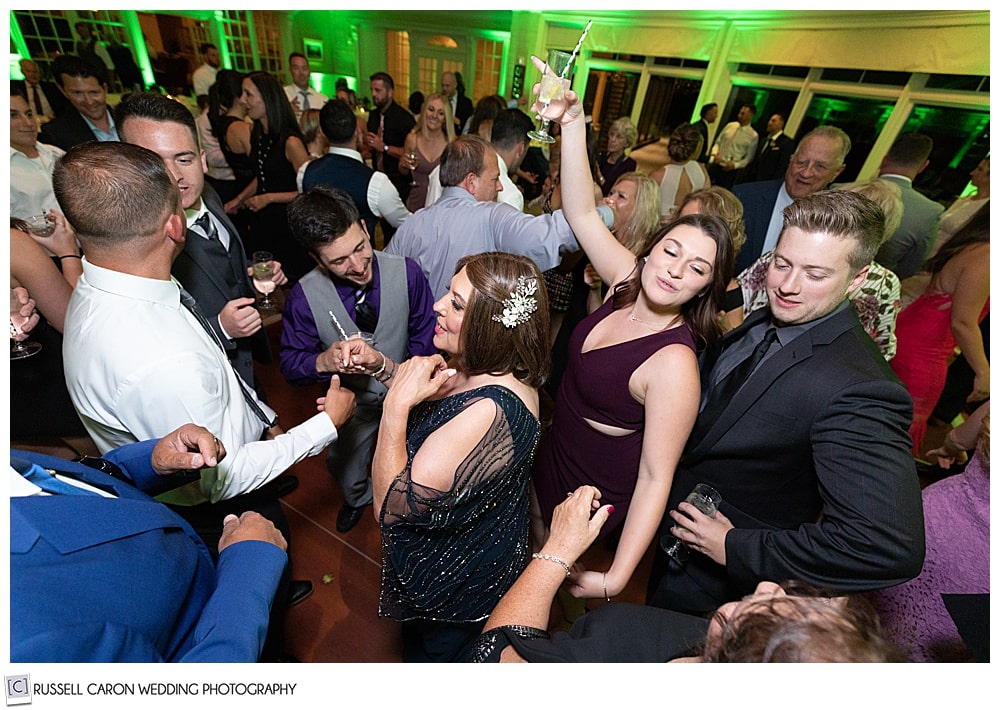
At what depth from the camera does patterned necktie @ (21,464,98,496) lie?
0.94m

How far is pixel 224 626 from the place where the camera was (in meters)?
1.01

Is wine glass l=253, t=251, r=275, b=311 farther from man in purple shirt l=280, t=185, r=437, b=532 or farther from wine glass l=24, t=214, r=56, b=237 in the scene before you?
wine glass l=24, t=214, r=56, b=237

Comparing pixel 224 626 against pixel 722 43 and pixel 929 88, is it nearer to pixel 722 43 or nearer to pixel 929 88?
pixel 929 88

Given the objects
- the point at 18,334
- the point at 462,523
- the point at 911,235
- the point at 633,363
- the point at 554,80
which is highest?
the point at 554,80

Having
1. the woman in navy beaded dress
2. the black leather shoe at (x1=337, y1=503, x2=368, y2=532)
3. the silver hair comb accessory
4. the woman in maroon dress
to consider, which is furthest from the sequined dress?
the black leather shoe at (x1=337, y1=503, x2=368, y2=532)

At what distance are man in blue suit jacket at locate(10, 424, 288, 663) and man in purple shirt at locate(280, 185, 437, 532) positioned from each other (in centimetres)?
72

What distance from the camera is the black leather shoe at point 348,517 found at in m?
2.57

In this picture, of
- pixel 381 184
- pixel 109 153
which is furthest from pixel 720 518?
pixel 381 184

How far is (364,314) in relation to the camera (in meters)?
2.09

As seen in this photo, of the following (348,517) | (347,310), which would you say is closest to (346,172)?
(347,310)

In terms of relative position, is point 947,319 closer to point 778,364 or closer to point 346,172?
point 778,364

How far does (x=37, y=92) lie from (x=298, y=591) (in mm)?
8283

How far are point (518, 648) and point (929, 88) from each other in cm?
902
